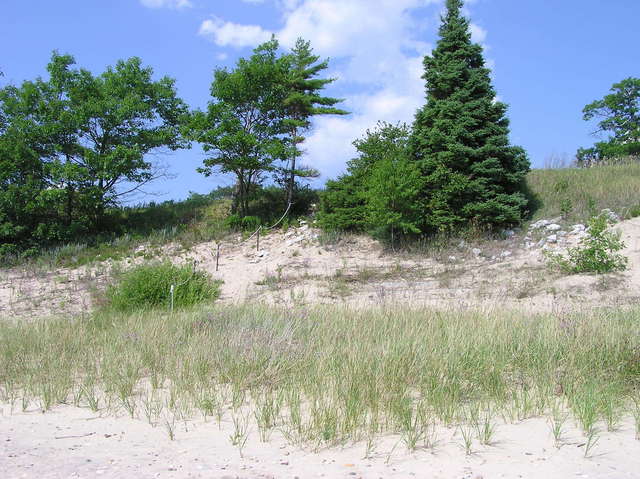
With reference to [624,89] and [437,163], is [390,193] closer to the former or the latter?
[437,163]

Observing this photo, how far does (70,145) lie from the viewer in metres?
23.8

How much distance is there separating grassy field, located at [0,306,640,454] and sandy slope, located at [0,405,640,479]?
0.14 m

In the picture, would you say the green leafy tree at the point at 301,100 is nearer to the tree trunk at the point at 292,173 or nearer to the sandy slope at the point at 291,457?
the tree trunk at the point at 292,173

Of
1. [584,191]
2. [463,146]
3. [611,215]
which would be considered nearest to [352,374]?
[463,146]

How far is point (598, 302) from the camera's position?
11.6 metres

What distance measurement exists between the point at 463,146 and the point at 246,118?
10155 mm

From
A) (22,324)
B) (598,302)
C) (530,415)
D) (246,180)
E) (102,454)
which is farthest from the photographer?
(246,180)

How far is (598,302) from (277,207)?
53.0ft

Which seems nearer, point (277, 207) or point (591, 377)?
point (591, 377)

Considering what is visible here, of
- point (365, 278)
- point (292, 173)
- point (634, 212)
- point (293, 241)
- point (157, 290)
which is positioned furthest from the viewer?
point (292, 173)

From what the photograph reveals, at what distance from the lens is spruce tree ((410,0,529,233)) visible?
1861cm

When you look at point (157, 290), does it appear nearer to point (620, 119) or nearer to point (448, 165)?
point (448, 165)

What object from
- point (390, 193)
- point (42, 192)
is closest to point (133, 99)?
point (42, 192)

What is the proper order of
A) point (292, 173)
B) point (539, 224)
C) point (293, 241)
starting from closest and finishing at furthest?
point (539, 224)
point (293, 241)
point (292, 173)
